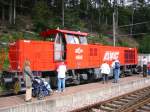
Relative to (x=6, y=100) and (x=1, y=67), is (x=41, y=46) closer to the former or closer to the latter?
(x=1, y=67)

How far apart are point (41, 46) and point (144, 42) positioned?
42.2 meters

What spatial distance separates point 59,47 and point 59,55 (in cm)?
42

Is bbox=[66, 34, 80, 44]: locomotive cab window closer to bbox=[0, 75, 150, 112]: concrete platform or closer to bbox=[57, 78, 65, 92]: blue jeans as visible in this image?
bbox=[57, 78, 65, 92]: blue jeans

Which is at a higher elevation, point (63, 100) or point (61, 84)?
point (61, 84)

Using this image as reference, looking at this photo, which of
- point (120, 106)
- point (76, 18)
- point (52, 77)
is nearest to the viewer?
point (120, 106)

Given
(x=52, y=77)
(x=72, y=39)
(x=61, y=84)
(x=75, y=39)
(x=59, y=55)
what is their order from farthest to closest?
(x=75, y=39)
(x=72, y=39)
(x=59, y=55)
(x=52, y=77)
(x=61, y=84)

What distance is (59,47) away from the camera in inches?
670

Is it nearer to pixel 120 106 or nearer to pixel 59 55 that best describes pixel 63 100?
pixel 120 106

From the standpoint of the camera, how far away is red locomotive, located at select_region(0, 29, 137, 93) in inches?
588

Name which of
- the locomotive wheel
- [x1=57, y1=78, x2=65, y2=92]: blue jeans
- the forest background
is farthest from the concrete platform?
the forest background

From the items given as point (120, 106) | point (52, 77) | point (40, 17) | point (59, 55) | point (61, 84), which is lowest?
point (120, 106)

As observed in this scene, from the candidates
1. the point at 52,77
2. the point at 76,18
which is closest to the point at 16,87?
the point at 52,77

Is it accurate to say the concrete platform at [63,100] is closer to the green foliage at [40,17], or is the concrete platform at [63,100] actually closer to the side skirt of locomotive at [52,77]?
the side skirt of locomotive at [52,77]

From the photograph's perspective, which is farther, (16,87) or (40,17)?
(40,17)
